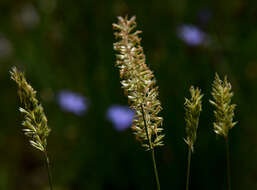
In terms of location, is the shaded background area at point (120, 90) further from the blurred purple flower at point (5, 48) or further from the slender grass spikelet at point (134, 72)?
the slender grass spikelet at point (134, 72)

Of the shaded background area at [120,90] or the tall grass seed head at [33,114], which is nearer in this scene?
the tall grass seed head at [33,114]

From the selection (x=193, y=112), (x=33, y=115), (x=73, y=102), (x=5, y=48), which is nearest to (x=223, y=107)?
(x=193, y=112)

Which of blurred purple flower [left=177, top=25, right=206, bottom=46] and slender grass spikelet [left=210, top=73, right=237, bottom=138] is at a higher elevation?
blurred purple flower [left=177, top=25, right=206, bottom=46]

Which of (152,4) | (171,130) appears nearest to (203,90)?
(171,130)

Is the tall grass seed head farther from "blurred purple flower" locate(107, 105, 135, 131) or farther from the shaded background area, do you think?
"blurred purple flower" locate(107, 105, 135, 131)

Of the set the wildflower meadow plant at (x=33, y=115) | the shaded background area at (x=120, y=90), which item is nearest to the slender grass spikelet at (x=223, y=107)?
the wildflower meadow plant at (x=33, y=115)

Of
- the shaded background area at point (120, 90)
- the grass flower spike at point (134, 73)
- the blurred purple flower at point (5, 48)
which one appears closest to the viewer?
the grass flower spike at point (134, 73)

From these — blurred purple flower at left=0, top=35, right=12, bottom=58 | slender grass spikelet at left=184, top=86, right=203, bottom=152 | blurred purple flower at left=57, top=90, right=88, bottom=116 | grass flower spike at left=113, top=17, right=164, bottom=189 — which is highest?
blurred purple flower at left=0, top=35, right=12, bottom=58

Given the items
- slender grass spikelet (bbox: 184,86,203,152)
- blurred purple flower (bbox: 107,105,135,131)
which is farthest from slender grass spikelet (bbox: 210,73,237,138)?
blurred purple flower (bbox: 107,105,135,131)

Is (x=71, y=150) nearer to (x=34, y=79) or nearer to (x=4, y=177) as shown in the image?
(x=4, y=177)
